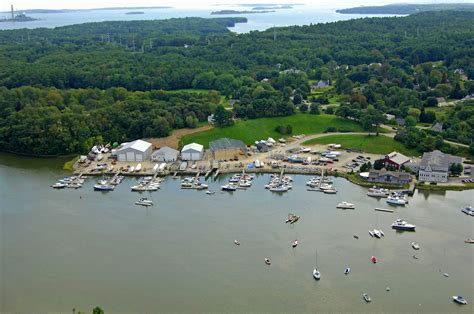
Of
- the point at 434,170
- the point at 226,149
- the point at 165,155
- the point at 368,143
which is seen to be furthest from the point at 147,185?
the point at 434,170

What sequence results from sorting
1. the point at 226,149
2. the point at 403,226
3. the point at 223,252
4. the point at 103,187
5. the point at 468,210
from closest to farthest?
the point at 223,252, the point at 403,226, the point at 468,210, the point at 103,187, the point at 226,149

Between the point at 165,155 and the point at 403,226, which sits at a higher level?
the point at 165,155

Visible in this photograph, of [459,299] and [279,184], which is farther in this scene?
[279,184]

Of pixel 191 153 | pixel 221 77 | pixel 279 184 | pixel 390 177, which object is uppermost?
pixel 221 77

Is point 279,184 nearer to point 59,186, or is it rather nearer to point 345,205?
point 345,205

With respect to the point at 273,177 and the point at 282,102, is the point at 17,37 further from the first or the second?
the point at 273,177

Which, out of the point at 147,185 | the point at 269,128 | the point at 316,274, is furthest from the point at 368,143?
the point at 316,274

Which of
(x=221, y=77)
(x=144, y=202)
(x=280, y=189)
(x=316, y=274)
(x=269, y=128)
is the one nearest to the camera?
(x=316, y=274)

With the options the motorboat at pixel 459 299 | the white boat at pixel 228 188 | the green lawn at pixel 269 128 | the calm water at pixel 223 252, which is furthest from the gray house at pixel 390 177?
the motorboat at pixel 459 299

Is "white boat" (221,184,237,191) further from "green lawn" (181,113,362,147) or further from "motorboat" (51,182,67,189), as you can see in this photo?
"motorboat" (51,182,67,189)
